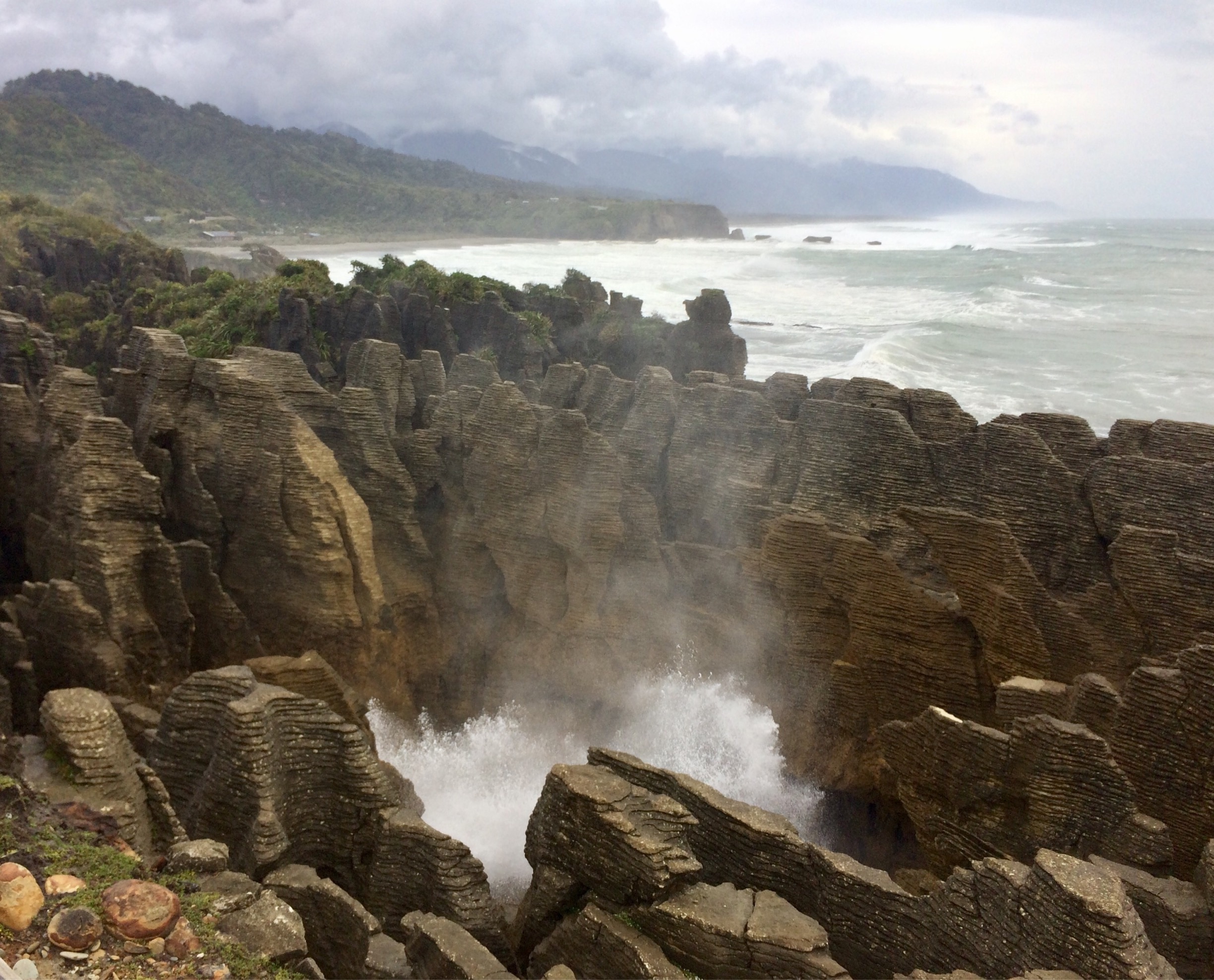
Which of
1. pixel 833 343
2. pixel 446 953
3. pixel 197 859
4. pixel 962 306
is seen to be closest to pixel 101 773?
pixel 197 859

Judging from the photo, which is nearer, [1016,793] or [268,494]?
[1016,793]

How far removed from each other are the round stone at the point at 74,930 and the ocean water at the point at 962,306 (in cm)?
2849

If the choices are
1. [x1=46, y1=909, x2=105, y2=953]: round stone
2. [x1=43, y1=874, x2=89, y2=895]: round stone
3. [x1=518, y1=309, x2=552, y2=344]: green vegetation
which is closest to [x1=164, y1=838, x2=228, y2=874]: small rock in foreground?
[x1=43, y1=874, x2=89, y2=895]: round stone

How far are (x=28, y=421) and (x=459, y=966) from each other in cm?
1065

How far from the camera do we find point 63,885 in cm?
729

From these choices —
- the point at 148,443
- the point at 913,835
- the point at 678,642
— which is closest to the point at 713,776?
the point at 678,642

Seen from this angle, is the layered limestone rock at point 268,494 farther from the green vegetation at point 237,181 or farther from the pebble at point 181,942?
the green vegetation at point 237,181

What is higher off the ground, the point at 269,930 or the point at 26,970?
the point at 26,970

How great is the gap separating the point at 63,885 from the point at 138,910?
2.28 ft

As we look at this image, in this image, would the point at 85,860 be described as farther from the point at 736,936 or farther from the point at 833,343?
the point at 833,343

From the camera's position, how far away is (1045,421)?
12.4m

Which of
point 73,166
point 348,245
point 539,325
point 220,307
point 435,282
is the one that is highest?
point 73,166

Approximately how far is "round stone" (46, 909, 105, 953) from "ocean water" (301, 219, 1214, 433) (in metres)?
28.5

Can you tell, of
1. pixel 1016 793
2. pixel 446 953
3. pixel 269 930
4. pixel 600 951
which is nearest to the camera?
pixel 269 930
